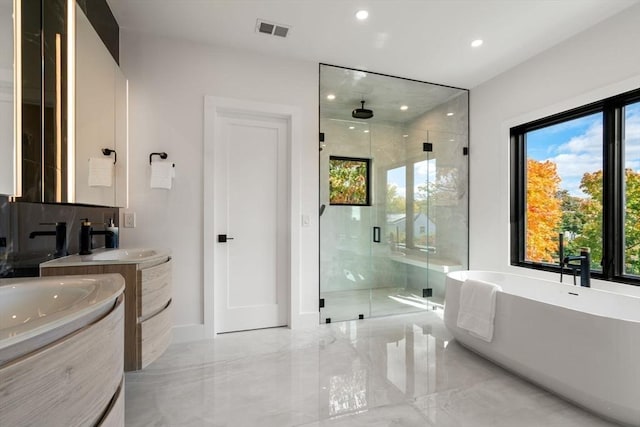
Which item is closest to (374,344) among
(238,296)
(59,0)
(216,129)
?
(238,296)

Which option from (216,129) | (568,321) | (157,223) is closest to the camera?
(568,321)

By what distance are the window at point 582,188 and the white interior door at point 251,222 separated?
2597 millimetres

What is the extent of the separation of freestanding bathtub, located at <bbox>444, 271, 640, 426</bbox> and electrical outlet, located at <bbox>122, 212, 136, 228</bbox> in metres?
2.95

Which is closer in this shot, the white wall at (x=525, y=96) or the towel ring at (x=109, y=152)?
the towel ring at (x=109, y=152)

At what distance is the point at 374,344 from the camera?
2.78 m

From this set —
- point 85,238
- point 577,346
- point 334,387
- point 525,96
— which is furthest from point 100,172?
point 525,96

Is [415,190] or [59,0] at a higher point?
[59,0]

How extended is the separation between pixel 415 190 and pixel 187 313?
9.37 feet

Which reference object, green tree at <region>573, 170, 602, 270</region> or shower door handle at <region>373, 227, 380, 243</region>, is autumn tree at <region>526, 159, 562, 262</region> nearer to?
green tree at <region>573, 170, 602, 270</region>

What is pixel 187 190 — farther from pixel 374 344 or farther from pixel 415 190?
pixel 415 190

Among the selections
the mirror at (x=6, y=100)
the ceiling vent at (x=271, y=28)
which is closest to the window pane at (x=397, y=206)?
the ceiling vent at (x=271, y=28)

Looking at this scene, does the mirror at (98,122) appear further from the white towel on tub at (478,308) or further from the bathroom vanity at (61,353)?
the white towel on tub at (478,308)

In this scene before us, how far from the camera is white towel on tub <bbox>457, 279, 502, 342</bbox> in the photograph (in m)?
2.33

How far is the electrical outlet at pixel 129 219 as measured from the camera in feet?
8.80
